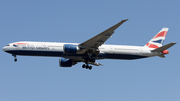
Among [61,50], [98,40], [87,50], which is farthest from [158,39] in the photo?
[61,50]

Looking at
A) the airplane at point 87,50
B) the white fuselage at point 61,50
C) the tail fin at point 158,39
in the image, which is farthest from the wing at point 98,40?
the tail fin at point 158,39

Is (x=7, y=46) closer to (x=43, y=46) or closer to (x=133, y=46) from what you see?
(x=43, y=46)

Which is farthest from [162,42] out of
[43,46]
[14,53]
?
[14,53]

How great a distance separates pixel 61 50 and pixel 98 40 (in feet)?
19.4

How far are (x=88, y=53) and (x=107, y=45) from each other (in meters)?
3.44

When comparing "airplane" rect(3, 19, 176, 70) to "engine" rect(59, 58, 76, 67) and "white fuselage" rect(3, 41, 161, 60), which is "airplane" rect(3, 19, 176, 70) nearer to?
"white fuselage" rect(3, 41, 161, 60)

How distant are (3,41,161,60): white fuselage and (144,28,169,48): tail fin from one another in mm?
2487

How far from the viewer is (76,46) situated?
43.7 m

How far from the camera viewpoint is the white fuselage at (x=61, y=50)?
1743 inches

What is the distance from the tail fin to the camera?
49.3 meters

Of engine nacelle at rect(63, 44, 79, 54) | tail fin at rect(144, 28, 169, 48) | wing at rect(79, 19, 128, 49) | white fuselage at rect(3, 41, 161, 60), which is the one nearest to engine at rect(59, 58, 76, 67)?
white fuselage at rect(3, 41, 161, 60)

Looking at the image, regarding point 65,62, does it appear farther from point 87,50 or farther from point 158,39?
point 158,39

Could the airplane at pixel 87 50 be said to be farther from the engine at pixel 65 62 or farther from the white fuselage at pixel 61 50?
the engine at pixel 65 62

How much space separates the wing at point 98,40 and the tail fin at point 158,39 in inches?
395
